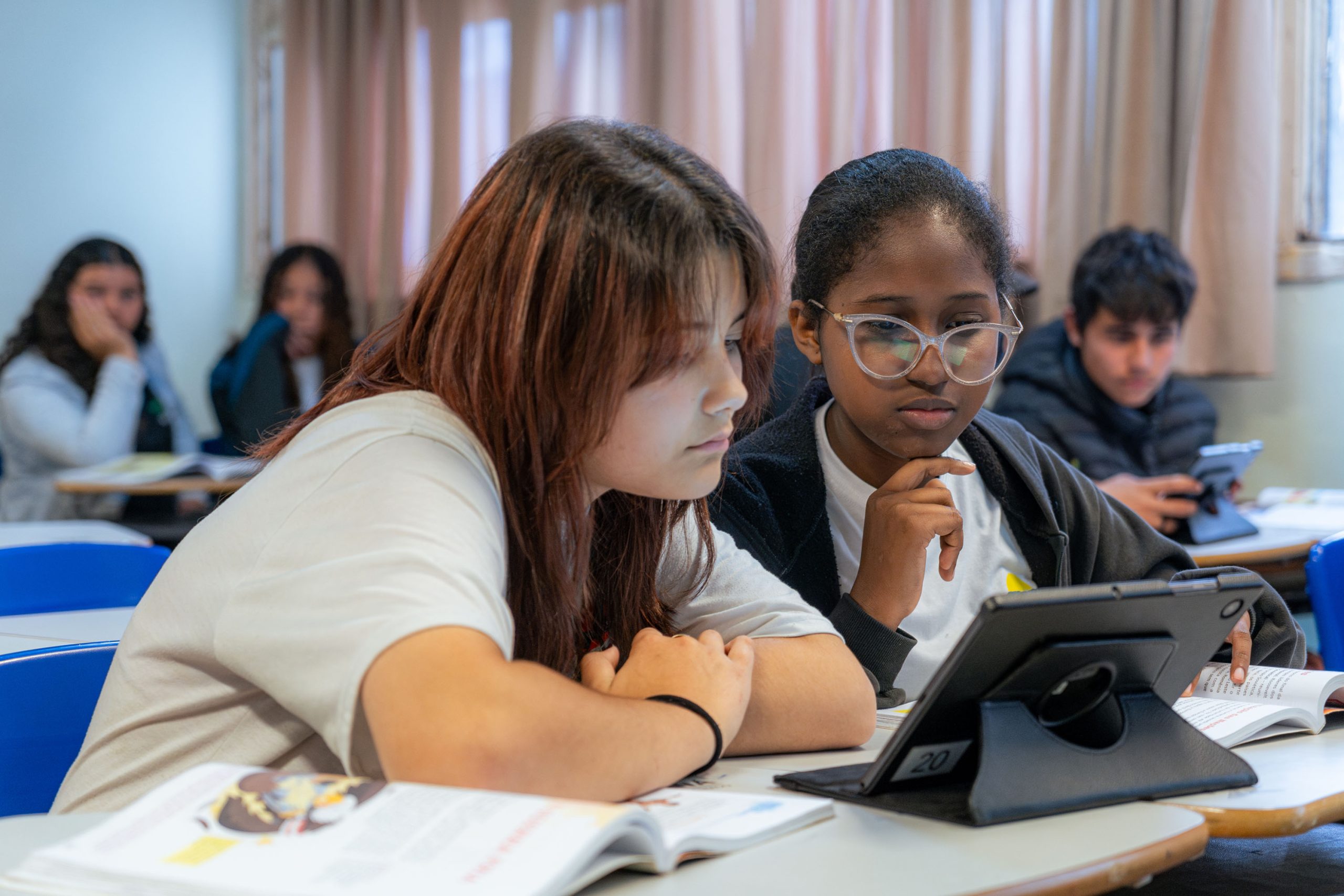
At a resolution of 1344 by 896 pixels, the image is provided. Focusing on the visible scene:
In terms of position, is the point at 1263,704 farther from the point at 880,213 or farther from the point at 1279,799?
the point at 880,213

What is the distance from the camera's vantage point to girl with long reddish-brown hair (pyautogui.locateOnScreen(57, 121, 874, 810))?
2.61 ft

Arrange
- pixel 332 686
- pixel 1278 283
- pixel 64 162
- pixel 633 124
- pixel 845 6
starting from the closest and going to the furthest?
pixel 332 686 → pixel 633 124 → pixel 1278 283 → pixel 845 6 → pixel 64 162

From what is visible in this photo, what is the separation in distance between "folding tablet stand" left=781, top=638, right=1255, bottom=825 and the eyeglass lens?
0.56 metres

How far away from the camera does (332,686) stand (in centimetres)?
80

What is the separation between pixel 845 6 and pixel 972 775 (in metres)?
3.63

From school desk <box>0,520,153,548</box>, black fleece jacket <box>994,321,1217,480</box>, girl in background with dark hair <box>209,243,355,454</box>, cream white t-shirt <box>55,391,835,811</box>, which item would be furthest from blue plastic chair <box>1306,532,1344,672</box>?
girl in background with dark hair <box>209,243,355,454</box>

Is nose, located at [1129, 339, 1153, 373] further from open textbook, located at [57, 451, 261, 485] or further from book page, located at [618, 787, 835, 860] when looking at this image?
book page, located at [618, 787, 835, 860]

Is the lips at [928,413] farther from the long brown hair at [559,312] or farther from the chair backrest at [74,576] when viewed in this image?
the chair backrest at [74,576]

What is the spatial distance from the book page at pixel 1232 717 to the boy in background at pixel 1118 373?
1852 millimetres

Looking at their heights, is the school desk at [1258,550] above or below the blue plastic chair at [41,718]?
below

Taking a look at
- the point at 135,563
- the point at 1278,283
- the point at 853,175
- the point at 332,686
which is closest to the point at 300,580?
the point at 332,686

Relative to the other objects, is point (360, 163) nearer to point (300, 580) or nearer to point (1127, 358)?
point (1127, 358)

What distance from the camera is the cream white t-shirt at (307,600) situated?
0.81 metres

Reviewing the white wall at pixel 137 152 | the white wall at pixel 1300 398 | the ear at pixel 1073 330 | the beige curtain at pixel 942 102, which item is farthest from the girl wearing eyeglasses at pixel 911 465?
the white wall at pixel 137 152
